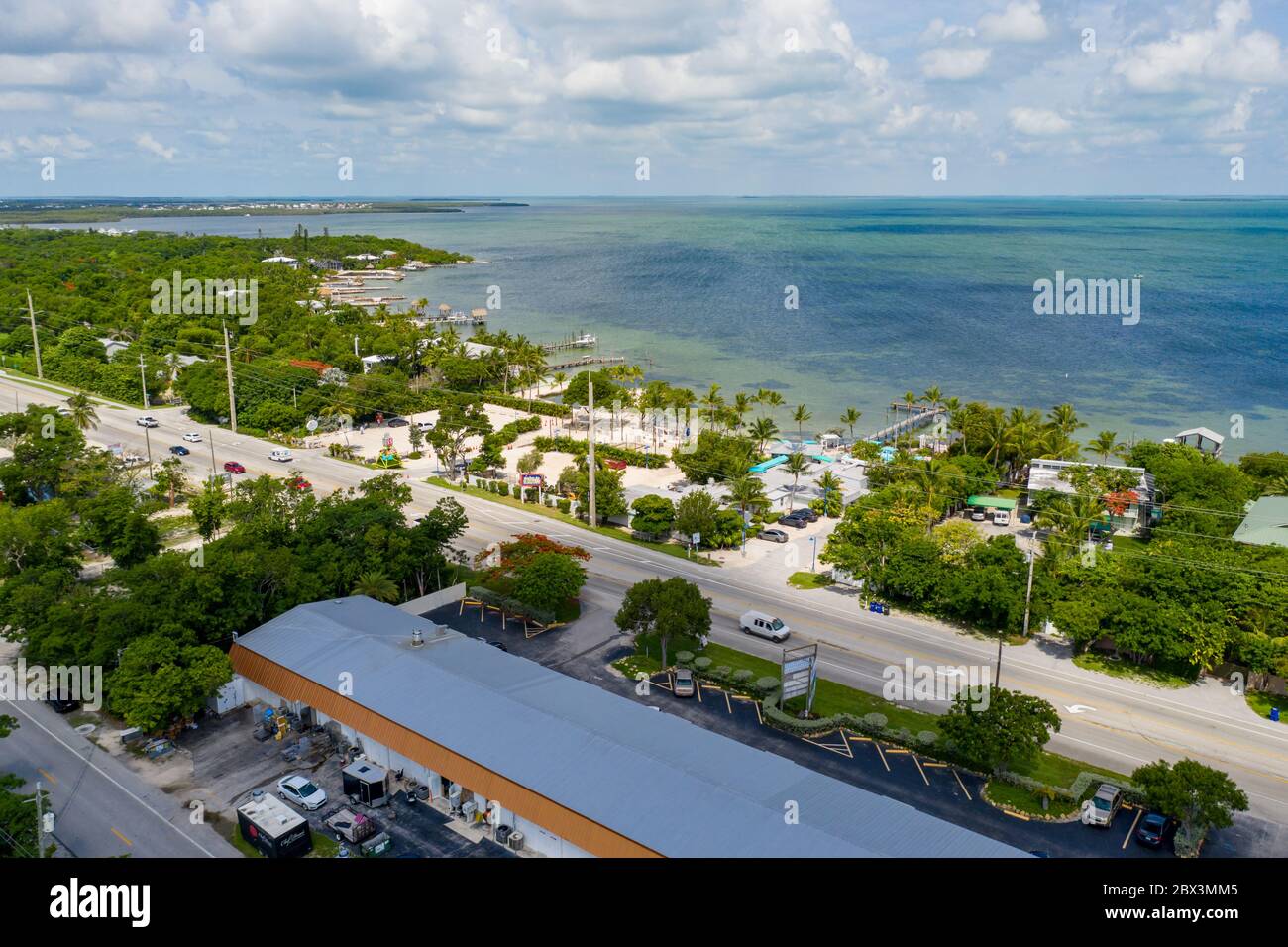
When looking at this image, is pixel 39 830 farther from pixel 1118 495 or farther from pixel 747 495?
pixel 1118 495

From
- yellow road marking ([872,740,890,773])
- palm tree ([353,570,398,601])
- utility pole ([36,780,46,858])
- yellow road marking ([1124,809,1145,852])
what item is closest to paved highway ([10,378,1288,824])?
yellow road marking ([1124,809,1145,852])

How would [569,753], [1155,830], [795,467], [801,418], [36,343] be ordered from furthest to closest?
1. [36,343]
2. [801,418]
3. [795,467]
4. [1155,830]
5. [569,753]

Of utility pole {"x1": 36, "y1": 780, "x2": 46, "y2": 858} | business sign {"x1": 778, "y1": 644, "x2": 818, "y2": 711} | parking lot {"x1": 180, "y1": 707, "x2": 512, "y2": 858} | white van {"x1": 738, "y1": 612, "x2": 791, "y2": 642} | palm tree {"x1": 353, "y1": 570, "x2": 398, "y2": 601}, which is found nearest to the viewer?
utility pole {"x1": 36, "y1": 780, "x2": 46, "y2": 858}

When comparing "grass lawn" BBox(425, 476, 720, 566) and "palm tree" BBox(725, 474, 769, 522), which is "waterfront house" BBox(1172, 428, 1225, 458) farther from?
"grass lawn" BBox(425, 476, 720, 566)

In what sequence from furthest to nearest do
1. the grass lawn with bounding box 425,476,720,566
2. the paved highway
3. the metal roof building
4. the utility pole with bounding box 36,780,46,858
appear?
the grass lawn with bounding box 425,476,720,566 → the paved highway → the utility pole with bounding box 36,780,46,858 → the metal roof building

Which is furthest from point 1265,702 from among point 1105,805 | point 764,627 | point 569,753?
point 569,753

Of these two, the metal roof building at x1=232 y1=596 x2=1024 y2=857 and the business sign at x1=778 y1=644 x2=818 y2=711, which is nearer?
the metal roof building at x1=232 y1=596 x2=1024 y2=857

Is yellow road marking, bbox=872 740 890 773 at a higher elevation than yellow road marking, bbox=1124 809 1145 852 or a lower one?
higher

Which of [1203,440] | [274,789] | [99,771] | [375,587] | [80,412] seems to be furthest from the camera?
[80,412]
